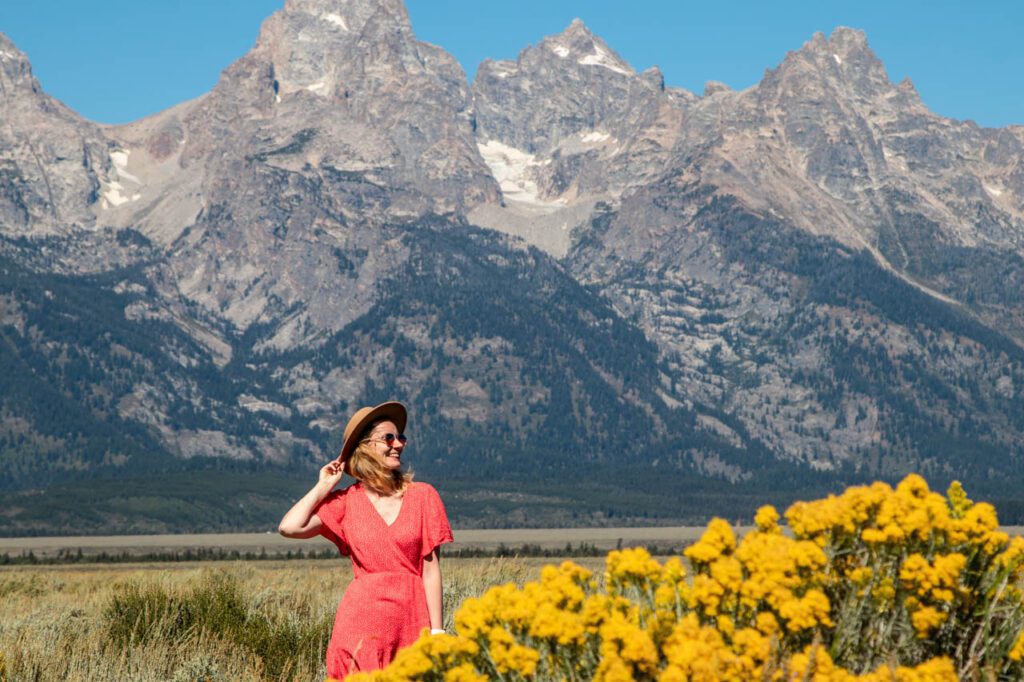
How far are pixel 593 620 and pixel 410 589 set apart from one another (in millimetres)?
4899

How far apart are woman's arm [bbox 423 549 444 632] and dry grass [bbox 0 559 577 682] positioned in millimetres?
2682

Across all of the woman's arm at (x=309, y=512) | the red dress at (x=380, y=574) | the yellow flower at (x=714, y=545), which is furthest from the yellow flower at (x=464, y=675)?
the woman's arm at (x=309, y=512)

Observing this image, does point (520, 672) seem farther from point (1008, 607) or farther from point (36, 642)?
point (36, 642)

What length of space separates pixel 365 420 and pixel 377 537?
1.02 meters

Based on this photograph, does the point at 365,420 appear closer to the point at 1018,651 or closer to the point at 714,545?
the point at 714,545

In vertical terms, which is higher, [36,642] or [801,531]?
[801,531]

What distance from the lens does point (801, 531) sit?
7258 mm

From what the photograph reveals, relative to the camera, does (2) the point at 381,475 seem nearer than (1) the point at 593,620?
No

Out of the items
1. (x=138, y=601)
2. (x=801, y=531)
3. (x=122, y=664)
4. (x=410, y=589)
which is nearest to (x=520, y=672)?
(x=801, y=531)

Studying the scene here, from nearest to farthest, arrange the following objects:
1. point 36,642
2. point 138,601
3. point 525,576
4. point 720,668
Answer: point 720,668, point 36,642, point 138,601, point 525,576

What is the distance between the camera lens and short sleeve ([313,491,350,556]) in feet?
39.2

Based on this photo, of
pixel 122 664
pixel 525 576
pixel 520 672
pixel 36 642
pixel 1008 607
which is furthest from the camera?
pixel 525 576

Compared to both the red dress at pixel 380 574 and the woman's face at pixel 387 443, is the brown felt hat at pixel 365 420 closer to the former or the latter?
the woman's face at pixel 387 443

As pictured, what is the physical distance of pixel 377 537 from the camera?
1174 cm
